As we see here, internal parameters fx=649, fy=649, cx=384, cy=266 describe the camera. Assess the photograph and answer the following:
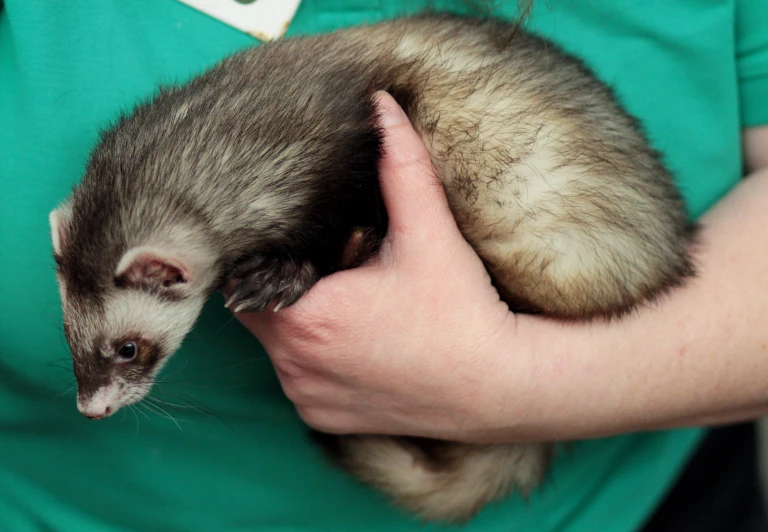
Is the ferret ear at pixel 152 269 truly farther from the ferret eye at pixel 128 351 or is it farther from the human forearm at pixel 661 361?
the human forearm at pixel 661 361

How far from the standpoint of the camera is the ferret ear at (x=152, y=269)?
830 mm

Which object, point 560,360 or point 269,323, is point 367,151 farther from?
point 560,360

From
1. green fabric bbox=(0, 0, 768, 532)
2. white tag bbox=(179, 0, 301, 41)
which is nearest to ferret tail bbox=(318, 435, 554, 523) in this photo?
green fabric bbox=(0, 0, 768, 532)

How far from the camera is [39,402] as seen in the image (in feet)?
3.23

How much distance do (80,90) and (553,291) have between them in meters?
Result: 0.73

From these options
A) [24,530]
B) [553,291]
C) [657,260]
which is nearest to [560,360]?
[553,291]

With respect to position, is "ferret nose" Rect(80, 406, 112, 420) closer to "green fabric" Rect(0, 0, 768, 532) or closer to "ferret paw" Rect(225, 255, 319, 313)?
"green fabric" Rect(0, 0, 768, 532)

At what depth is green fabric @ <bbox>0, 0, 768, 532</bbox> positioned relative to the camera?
2.97 ft

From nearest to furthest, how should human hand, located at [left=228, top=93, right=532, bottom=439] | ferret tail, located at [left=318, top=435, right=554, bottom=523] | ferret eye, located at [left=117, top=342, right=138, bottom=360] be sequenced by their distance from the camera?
human hand, located at [left=228, top=93, right=532, bottom=439], ferret eye, located at [left=117, top=342, right=138, bottom=360], ferret tail, located at [left=318, top=435, right=554, bottom=523]

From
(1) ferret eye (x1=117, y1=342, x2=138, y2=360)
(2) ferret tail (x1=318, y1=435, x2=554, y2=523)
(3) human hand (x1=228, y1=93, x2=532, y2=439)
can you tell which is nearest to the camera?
(3) human hand (x1=228, y1=93, x2=532, y2=439)

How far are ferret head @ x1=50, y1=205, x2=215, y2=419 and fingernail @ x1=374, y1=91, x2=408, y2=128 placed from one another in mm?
311

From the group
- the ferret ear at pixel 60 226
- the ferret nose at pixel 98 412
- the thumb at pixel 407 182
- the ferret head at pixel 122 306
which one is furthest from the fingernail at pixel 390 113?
A: the ferret nose at pixel 98 412

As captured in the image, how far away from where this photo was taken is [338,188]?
36.8 inches

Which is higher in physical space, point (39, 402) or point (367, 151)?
point (367, 151)
